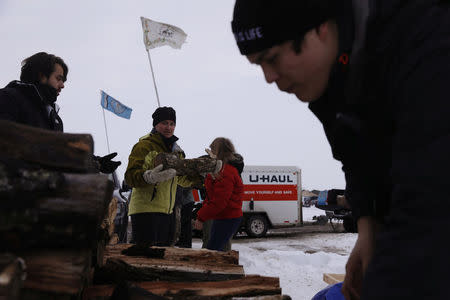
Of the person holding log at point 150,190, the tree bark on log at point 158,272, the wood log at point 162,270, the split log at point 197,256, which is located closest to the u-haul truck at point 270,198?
the person holding log at point 150,190

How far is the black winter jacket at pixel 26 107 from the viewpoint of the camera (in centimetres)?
292

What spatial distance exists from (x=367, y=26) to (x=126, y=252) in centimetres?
212

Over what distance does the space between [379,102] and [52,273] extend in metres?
1.01

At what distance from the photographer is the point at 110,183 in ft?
3.83

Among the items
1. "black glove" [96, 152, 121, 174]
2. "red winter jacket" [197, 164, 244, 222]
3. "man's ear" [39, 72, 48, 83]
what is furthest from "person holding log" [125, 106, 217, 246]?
"man's ear" [39, 72, 48, 83]

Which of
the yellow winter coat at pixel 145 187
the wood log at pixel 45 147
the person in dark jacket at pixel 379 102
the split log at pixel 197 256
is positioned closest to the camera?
the person in dark jacket at pixel 379 102

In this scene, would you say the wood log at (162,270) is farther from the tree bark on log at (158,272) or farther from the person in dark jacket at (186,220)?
the person in dark jacket at (186,220)

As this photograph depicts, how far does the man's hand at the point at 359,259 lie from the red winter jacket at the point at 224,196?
3566 mm

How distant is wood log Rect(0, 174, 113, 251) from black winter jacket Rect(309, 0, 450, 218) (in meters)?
0.77

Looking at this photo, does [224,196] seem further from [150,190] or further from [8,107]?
[8,107]

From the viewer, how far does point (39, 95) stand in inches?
125

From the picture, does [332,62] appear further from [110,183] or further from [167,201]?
[167,201]

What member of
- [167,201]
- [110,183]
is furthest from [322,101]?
[167,201]

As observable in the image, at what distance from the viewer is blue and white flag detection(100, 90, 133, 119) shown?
46.1 ft
